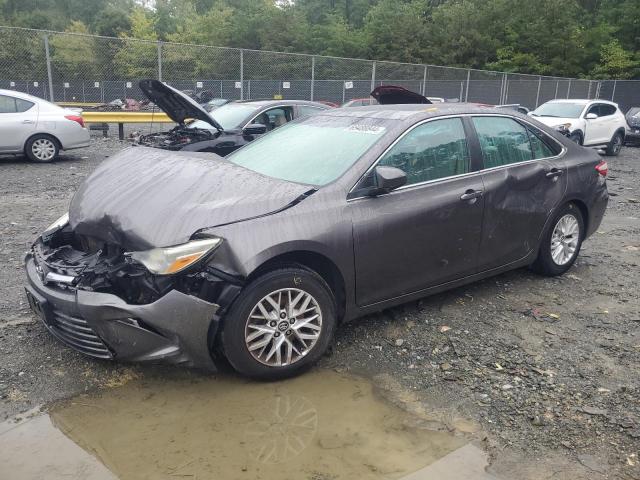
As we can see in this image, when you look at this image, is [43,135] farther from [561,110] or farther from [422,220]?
[561,110]

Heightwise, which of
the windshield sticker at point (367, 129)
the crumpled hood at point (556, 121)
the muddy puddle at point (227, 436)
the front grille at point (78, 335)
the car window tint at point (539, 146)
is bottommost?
the muddy puddle at point (227, 436)

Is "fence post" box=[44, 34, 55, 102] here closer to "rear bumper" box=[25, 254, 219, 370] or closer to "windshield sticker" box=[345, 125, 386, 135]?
"windshield sticker" box=[345, 125, 386, 135]

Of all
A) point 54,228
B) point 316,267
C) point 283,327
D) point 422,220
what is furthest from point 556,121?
point 54,228

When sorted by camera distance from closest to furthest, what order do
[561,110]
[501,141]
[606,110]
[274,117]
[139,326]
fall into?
[139,326], [501,141], [274,117], [561,110], [606,110]

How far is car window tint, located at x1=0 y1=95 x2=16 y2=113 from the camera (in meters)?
10.7

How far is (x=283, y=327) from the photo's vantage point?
133 inches

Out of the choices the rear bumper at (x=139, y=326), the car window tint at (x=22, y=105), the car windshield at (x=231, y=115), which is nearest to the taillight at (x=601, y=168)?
the rear bumper at (x=139, y=326)

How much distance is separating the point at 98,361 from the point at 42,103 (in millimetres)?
9300

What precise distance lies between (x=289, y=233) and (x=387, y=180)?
773 mm

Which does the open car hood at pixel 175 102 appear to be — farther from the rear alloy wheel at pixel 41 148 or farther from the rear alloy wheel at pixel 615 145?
the rear alloy wheel at pixel 615 145

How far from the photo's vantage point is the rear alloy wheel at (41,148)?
11117 millimetres

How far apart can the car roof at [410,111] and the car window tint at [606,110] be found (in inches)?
529

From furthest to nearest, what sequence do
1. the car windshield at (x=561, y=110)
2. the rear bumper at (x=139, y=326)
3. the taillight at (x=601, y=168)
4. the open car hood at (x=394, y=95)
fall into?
1. the car windshield at (x=561, y=110)
2. the open car hood at (x=394, y=95)
3. the taillight at (x=601, y=168)
4. the rear bumper at (x=139, y=326)

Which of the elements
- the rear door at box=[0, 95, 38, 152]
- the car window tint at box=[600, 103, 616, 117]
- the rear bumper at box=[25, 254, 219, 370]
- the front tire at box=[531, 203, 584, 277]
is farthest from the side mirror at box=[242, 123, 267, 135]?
the car window tint at box=[600, 103, 616, 117]
